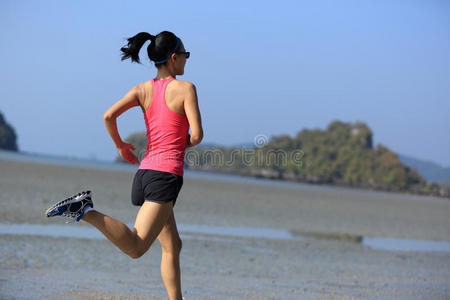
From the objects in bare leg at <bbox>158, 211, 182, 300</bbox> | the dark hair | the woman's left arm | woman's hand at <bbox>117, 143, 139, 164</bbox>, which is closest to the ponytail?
the dark hair

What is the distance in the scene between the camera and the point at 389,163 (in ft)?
508

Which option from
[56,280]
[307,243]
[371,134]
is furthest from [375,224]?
[371,134]

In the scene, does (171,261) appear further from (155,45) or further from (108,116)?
(155,45)

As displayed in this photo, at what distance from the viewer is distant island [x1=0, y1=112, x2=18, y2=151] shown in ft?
516

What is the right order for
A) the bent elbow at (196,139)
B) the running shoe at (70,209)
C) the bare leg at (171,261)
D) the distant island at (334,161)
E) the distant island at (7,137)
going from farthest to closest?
1. the distant island at (7,137)
2. the distant island at (334,161)
3. the bare leg at (171,261)
4. the bent elbow at (196,139)
5. the running shoe at (70,209)

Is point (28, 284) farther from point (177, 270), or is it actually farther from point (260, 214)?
point (260, 214)

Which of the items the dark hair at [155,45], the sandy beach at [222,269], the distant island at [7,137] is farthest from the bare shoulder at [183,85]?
the distant island at [7,137]

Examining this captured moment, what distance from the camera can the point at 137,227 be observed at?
3.66 meters

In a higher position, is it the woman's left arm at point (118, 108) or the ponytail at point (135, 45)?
the ponytail at point (135, 45)

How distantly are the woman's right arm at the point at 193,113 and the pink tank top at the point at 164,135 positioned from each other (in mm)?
92

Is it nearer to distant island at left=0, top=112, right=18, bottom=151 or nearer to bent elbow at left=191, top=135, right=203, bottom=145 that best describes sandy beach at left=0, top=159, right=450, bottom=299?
bent elbow at left=191, top=135, right=203, bottom=145

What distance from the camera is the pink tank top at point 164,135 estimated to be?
12.1 ft

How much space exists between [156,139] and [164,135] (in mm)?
70

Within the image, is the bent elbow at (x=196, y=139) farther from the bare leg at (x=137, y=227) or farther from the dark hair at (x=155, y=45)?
the dark hair at (x=155, y=45)
